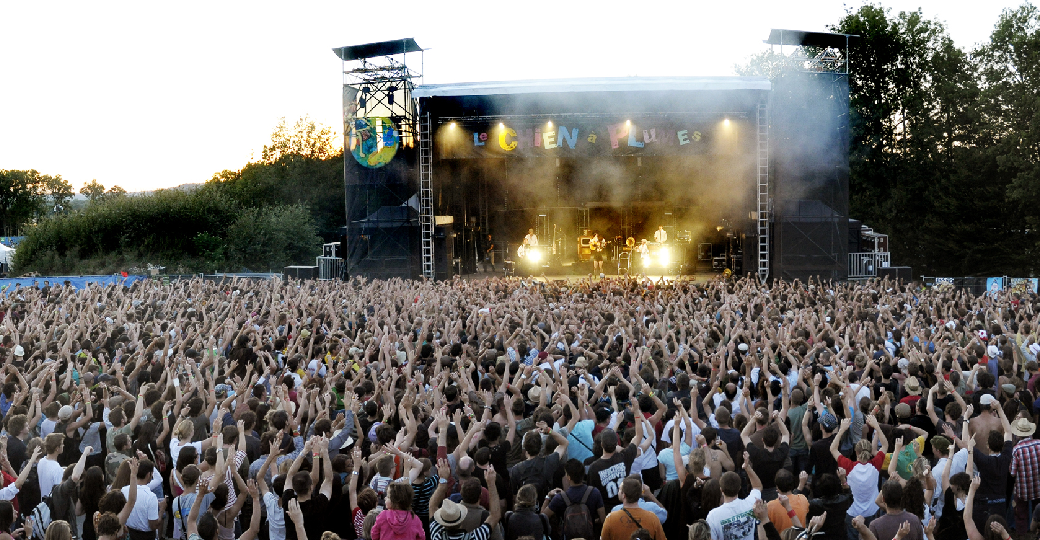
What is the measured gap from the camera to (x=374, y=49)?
19078mm

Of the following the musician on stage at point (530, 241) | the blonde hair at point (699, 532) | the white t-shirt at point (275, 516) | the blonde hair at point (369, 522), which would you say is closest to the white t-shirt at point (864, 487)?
the blonde hair at point (699, 532)

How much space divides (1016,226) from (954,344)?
82.5 ft

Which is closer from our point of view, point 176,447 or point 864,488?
point 864,488

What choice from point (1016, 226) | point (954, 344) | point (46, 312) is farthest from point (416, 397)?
point (1016, 226)

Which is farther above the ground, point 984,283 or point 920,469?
point 984,283

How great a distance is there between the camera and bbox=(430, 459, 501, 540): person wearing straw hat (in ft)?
12.3

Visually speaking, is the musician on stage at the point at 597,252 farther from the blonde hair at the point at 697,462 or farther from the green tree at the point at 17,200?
the green tree at the point at 17,200

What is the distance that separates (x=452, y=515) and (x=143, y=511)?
5.29 ft

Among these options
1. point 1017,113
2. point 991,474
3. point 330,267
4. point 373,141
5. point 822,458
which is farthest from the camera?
point 1017,113

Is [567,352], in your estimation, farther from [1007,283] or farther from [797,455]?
[1007,283]

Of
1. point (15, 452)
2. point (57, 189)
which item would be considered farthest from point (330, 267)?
point (57, 189)

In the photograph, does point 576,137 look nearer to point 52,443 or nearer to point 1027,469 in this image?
point 1027,469

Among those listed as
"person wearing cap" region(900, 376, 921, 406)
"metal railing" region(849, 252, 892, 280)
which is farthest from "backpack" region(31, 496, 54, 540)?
"metal railing" region(849, 252, 892, 280)

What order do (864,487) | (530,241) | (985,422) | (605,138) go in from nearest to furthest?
(864,487)
(985,422)
(605,138)
(530,241)
